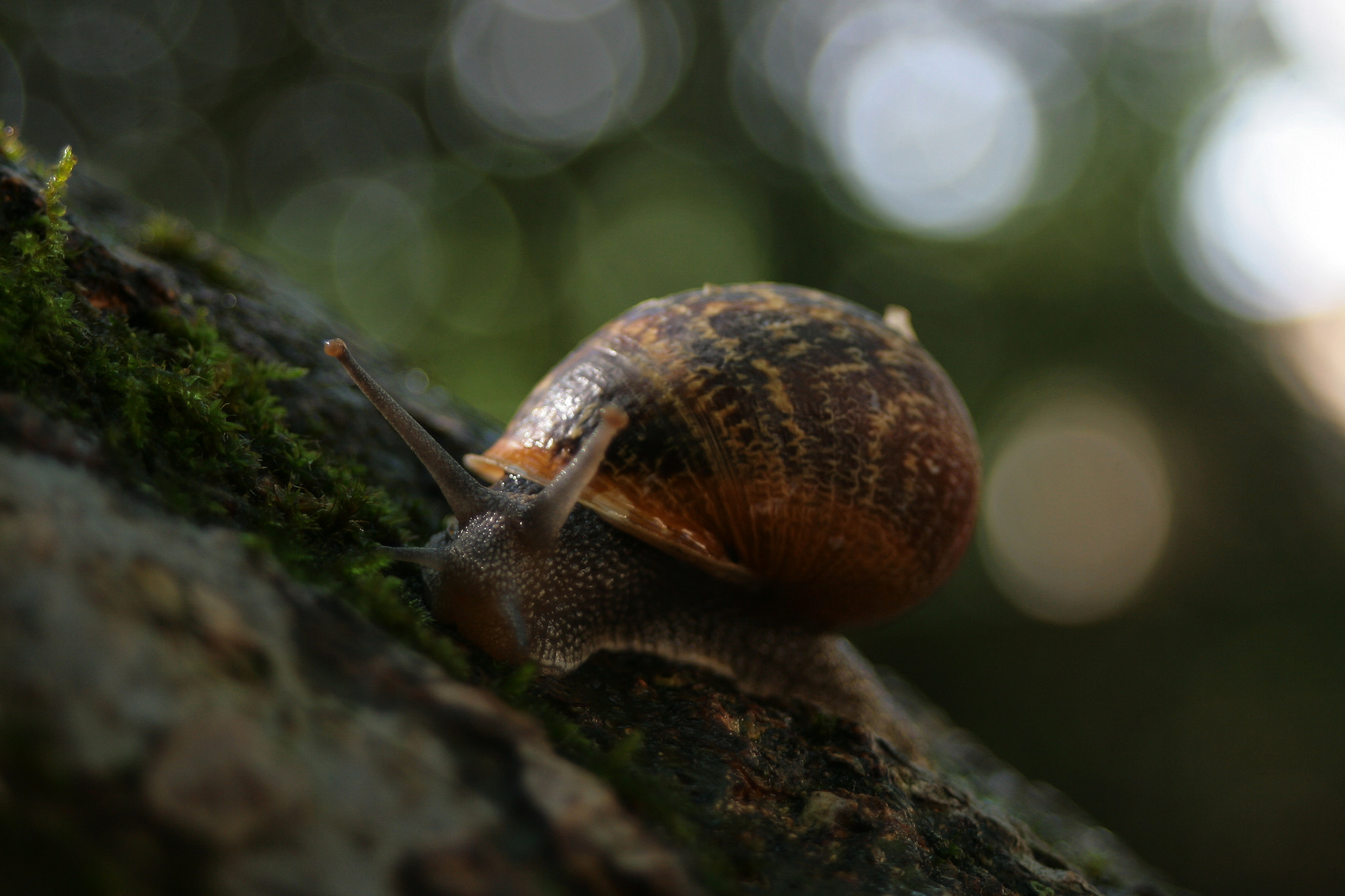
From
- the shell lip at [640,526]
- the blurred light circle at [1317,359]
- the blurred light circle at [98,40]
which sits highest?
the blurred light circle at [1317,359]

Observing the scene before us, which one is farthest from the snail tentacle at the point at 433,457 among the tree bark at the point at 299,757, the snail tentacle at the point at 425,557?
the tree bark at the point at 299,757

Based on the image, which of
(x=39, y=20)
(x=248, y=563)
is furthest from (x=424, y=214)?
(x=248, y=563)

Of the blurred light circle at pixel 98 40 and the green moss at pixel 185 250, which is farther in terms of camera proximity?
the blurred light circle at pixel 98 40

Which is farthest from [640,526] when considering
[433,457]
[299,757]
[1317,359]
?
[1317,359]

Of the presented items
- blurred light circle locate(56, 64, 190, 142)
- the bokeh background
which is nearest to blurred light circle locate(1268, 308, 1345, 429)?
the bokeh background

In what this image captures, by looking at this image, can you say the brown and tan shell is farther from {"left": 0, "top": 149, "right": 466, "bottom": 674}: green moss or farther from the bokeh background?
the bokeh background

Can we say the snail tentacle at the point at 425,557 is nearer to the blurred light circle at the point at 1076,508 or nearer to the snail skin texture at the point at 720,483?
the snail skin texture at the point at 720,483

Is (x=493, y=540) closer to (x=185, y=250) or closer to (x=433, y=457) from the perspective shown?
(x=433, y=457)

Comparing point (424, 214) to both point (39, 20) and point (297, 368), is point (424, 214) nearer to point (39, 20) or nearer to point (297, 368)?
point (39, 20)
